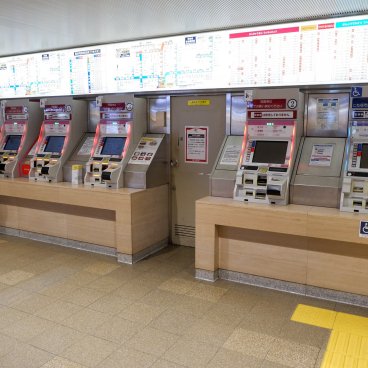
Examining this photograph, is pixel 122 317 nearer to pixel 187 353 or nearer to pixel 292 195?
pixel 187 353

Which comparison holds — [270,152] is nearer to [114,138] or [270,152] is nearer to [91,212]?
[114,138]

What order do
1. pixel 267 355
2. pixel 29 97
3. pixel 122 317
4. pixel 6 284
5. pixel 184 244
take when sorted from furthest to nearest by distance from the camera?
pixel 29 97 < pixel 184 244 < pixel 6 284 < pixel 122 317 < pixel 267 355

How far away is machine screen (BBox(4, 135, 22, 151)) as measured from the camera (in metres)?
6.32

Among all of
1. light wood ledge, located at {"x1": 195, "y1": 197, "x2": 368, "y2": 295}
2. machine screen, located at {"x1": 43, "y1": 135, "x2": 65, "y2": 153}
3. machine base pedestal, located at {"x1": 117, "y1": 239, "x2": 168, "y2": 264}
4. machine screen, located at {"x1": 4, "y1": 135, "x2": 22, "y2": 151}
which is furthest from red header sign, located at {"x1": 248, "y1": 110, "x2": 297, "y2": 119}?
machine screen, located at {"x1": 4, "y1": 135, "x2": 22, "y2": 151}

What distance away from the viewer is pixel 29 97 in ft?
22.5

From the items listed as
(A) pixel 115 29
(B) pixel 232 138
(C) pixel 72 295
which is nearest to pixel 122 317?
(C) pixel 72 295

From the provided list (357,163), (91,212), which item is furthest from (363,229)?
(91,212)

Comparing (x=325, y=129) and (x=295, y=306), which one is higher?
(x=325, y=129)

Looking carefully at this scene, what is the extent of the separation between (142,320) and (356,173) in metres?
2.44

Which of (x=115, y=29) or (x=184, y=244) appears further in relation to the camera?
(x=184, y=244)

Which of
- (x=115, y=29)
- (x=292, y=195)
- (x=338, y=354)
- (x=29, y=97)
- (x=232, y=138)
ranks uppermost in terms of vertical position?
(x=115, y=29)

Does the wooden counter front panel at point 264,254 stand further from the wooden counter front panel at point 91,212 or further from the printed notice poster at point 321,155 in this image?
the wooden counter front panel at point 91,212

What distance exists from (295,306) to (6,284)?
9.85 feet

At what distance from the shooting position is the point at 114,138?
5.50 meters
